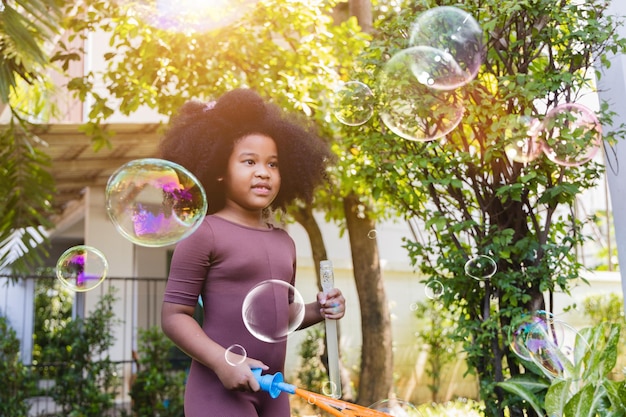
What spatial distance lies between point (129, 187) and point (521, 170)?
199 cm

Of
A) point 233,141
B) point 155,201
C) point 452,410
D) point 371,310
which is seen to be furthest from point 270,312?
point 452,410

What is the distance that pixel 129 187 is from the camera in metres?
3.04

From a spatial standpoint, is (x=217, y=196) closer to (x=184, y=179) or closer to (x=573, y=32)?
(x=184, y=179)

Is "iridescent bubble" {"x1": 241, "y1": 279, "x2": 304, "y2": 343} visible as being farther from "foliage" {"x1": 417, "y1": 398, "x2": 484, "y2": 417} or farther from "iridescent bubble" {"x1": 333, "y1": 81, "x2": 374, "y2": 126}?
"foliage" {"x1": 417, "y1": 398, "x2": 484, "y2": 417}

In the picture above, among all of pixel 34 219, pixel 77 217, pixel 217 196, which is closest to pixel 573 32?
pixel 217 196

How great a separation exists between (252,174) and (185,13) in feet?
11.9

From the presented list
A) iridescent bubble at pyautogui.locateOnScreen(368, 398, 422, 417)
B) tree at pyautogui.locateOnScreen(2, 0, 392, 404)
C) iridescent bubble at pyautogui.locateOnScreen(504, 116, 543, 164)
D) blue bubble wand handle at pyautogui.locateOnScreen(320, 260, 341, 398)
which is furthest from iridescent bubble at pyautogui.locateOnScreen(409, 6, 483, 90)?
tree at pyautogui.locateOnScreen(2, 0, 392, 404)

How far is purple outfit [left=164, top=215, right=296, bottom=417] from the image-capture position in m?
2.27

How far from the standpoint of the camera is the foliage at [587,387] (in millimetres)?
3314

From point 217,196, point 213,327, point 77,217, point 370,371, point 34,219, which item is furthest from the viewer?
point 77,217

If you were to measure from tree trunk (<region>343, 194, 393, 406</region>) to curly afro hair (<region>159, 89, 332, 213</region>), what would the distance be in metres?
4.65

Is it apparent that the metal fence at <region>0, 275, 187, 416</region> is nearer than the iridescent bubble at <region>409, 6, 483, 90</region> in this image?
No

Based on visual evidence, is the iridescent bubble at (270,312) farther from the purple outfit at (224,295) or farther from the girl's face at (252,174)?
the girl's face at (252,174)

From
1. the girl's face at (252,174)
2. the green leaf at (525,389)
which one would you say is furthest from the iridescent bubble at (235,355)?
the green leaf at (525,389)
